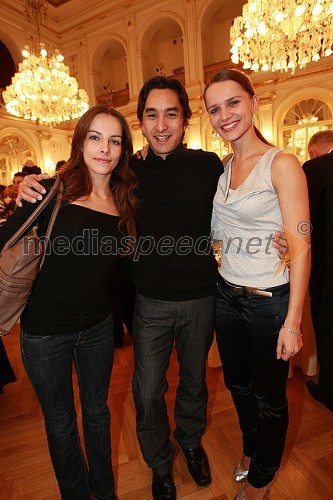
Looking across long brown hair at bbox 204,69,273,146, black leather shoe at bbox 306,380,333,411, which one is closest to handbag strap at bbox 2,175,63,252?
long brown hair at bbox 204,69,273,146

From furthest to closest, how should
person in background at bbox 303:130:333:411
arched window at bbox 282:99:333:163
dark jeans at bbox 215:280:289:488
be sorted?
arched window at bbox 282:99:333:163 → person in background at bbox 303:130:333:411 → dark jeans at bbox 215:280:289:488

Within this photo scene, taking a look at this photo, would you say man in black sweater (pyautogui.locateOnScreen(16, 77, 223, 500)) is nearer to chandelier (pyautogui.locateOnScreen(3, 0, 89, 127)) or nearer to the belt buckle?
the belt buckle

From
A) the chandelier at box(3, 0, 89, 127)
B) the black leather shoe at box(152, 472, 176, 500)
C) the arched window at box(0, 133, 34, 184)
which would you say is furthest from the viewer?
the arched window at box(0, 133, 34, 184)

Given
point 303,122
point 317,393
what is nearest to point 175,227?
point 317,393

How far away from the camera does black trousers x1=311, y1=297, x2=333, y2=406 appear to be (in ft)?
7.68

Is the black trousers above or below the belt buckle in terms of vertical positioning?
below

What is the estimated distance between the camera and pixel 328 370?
2.41m

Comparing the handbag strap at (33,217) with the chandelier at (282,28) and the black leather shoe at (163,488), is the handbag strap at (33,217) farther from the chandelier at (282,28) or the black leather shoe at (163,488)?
the chandelier at (282,28)

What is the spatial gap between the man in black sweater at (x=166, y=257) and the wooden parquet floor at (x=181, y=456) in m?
0.25

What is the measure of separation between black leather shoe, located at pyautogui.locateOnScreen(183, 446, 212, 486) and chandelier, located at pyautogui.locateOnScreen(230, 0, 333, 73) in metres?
6.71

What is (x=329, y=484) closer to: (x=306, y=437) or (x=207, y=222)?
(x=306, y=437)

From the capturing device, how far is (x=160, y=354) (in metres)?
1.75

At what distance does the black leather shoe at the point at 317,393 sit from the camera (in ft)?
7.94

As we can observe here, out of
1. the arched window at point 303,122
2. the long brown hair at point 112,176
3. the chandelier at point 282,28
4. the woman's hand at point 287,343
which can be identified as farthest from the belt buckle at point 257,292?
the arched window at point 303,122
